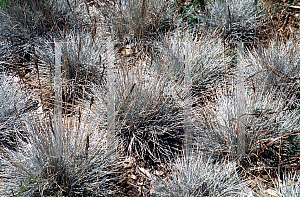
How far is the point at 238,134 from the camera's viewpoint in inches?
97.7

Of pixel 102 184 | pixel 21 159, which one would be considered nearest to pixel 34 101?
pixel 21 159

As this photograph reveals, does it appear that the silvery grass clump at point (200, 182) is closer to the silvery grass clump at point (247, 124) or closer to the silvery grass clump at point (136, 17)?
the silvery grass clump at point (247, 124)

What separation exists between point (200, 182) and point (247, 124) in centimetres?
74

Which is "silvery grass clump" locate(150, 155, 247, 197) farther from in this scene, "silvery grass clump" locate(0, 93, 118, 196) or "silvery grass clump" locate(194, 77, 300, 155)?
"silvery grass clump" locate(0, 93, 118, 196)

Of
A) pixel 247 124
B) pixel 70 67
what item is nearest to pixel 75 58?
pixel 70 67

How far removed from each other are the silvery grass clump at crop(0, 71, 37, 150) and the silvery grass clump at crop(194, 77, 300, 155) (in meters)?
Result: 1.55

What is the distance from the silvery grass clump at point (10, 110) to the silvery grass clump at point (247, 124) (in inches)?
61.1

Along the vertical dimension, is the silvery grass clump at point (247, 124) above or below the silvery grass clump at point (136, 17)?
below

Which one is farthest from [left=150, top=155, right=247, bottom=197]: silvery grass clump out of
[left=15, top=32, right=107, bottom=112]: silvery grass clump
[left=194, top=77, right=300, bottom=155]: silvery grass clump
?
[left=15, top=32, right=107, bottom=112]: silvery grass clump

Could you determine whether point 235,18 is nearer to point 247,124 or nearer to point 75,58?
point 247,124

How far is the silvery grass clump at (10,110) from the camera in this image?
269 centimetres

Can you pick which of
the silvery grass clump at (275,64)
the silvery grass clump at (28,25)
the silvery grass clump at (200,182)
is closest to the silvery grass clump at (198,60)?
the silvery grass clump at (275,64)

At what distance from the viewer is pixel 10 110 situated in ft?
9.41

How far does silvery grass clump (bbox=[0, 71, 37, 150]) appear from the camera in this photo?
106 inches
